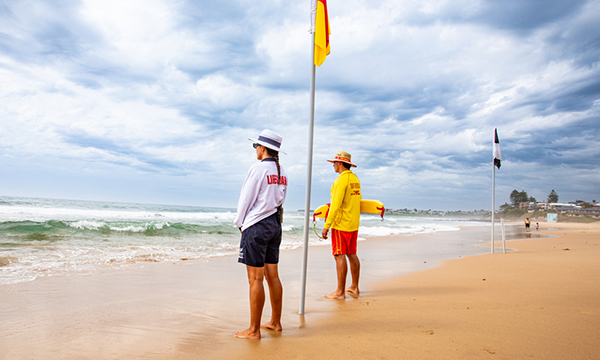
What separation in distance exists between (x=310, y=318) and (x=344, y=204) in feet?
5.83

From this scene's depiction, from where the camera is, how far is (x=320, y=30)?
4.27 metres

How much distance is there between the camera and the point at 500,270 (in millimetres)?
7586

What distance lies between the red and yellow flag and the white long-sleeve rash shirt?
1.71 metres

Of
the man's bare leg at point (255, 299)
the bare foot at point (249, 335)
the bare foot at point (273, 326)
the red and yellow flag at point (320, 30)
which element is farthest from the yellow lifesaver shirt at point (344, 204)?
the bare foot at point (249, 335)

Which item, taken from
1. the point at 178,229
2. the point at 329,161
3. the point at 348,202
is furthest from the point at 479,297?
the point at 178,229

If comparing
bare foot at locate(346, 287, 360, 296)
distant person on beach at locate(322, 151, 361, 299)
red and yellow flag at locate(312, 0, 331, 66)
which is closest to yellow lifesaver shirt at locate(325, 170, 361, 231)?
distant person on beach at locate(322, 151, 361, 299)

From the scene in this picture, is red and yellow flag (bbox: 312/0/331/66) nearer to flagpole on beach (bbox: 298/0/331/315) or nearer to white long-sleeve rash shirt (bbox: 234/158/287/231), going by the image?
flagpole on beach (bbox: 298/0/331/315)

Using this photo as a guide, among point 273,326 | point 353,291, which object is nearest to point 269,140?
point 273,326

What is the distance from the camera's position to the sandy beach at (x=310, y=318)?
294 centimetres

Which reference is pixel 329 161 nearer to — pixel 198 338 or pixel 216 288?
pixel 216 288

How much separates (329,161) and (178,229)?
13976 millimetres

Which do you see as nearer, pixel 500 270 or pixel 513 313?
pixel 513 313

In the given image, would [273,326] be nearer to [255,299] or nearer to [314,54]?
[255,299]

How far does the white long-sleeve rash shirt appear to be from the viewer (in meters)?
3.26
